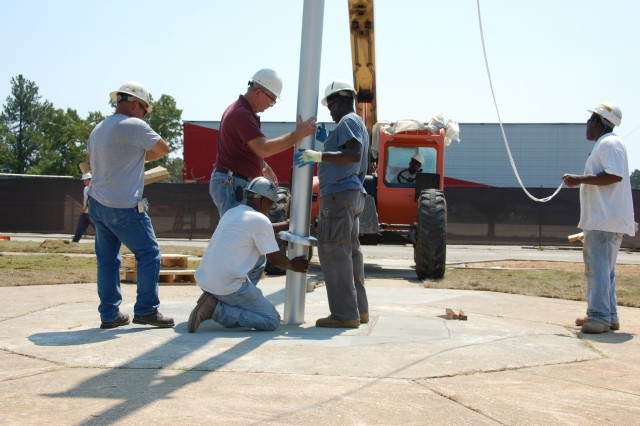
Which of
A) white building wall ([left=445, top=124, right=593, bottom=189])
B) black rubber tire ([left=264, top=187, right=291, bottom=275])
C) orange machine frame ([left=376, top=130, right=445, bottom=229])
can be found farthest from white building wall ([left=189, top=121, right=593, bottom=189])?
black rubber tire ([left=264, top=187, right=291, bottom=275])

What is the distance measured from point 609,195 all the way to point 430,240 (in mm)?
5461

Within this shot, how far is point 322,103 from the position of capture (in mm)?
6641

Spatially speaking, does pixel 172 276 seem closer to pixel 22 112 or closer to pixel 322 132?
pixel 322 132

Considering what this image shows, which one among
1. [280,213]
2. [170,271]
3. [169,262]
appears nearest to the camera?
[170,271]

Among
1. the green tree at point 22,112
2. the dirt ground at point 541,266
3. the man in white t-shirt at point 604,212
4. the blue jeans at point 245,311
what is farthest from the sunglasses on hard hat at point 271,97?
the green tree at point 22,112

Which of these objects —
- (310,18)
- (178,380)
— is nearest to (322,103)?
(310,18)

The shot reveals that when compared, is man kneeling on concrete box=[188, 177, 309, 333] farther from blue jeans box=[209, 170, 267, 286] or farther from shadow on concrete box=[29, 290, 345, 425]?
blue jeans box=[209, 170, 267, 286]

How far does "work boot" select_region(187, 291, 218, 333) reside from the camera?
5.95 metres

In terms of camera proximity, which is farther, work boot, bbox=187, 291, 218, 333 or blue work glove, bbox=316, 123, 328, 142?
blue work glove, bbox=316, 123, 328, 142

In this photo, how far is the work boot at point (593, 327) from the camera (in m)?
6.64

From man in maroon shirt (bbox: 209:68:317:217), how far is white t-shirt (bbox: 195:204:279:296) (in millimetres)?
426

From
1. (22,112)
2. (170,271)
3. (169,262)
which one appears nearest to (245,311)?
(170,271)

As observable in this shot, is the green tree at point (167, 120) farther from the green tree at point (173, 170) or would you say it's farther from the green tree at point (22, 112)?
the green tree at point (22, 112)

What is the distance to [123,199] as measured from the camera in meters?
6.14
